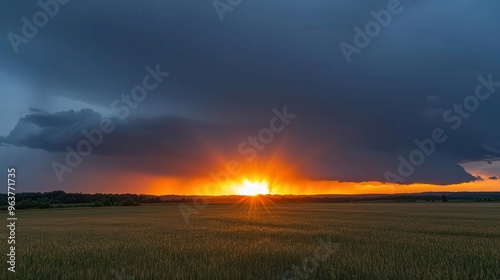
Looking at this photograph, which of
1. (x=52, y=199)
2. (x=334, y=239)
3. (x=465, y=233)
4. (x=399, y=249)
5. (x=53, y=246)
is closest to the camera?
(x=399, y=249)

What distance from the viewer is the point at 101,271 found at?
10.1 metres

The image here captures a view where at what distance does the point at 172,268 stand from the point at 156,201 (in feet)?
366

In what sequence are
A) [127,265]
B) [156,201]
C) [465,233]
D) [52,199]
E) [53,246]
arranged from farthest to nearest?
[156,201] < [52,199] < [465,233] < [53,246] < [127,265]

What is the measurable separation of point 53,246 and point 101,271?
7.05 m

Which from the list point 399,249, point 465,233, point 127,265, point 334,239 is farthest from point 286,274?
point 465,233

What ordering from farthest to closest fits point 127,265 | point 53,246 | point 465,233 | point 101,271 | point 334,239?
point 465,233
point 334,239
point 53,246
point 127,265
point 101,271

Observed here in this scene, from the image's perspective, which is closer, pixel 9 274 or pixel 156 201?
pixel 9 274

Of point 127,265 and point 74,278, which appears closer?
point 74,278

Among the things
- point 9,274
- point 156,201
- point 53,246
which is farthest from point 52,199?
point 9,274

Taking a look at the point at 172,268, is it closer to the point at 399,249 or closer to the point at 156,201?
the point at 399,249

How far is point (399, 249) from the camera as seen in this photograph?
46.8 feet

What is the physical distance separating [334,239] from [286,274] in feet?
28.6

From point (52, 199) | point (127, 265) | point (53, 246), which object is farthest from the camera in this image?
point (52, 199)

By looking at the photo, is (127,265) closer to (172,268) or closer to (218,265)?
(172,268)
